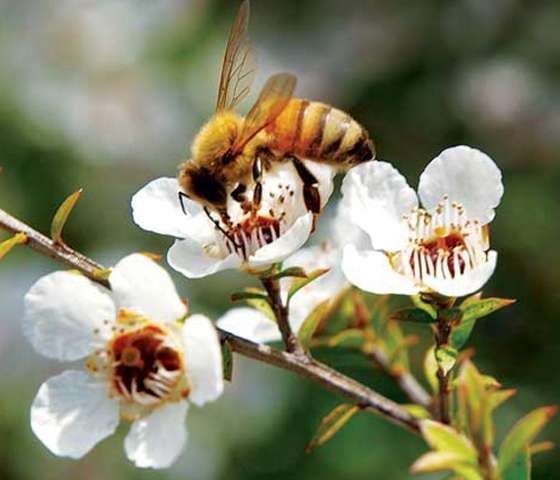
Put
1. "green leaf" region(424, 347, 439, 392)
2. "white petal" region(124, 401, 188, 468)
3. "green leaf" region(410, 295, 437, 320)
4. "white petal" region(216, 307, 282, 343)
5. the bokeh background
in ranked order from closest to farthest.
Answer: "white petal" region(124, 401, 188, 468)
"green leaf" region(410, 295, 437, 320)
"green leaf" region(424, 347, 439, 392)
"white petal" region(216, 307, 282, 343)
the bokeh background

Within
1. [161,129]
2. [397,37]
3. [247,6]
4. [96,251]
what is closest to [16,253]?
[96,251]

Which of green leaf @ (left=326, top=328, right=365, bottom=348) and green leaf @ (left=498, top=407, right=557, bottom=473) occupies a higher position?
green leaf @ (left=326, top=328, right=365, bottom=348)

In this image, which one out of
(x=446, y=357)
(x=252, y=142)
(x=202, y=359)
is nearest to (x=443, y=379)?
(x=446, y=357)

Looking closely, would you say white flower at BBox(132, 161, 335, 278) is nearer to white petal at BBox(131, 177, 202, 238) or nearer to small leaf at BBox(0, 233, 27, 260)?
white petal at BBox(131, 177, 202, 238)

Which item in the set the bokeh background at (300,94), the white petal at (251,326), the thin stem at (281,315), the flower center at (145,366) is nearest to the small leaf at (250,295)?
the thin stem at (281,315)

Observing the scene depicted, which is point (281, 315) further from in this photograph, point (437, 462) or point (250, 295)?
point (437, 462)

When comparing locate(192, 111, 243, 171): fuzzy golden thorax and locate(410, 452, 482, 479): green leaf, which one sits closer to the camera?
locate(410, 452, 482, 479): green leaf

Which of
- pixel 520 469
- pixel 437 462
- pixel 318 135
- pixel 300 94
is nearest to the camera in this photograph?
pixel 437 462

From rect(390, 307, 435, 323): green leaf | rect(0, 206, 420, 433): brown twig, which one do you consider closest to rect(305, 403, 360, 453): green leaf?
rect(0, 206, 420, 433): brown twig
